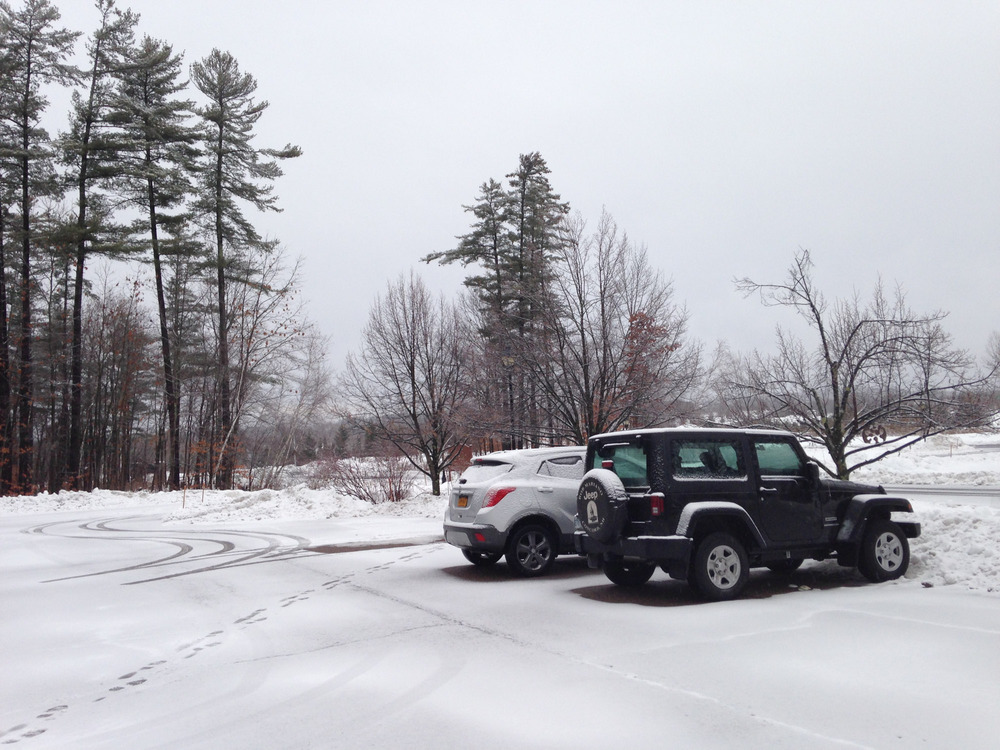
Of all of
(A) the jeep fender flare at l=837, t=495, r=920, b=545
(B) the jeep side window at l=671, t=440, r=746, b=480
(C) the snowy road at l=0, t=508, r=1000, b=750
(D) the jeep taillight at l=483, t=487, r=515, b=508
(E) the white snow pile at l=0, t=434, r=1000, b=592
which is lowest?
(C) the snowy road at l=0, t=508, r=1000, b=750

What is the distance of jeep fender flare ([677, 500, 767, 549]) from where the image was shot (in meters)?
7.68

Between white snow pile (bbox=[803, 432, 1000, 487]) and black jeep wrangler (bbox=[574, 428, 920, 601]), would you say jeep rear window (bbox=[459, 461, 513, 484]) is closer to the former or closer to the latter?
black jeep wrangler (bbox=[574, 428, 920, 601])

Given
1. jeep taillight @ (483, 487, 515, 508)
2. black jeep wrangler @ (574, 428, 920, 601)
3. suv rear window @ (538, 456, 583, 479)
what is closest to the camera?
black jeep wrangler @ (574, 428, 920, 601)

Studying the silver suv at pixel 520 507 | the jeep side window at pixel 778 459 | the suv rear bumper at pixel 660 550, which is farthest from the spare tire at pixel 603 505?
the jeep side window at pixel 778 459

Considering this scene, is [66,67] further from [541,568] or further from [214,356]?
[541,568]

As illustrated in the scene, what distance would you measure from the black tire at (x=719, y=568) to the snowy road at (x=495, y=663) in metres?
0.29

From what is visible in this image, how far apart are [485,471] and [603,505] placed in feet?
9.16

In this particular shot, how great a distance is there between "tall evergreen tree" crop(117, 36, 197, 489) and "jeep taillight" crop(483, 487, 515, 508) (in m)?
29.3

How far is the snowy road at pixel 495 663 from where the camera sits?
429cm

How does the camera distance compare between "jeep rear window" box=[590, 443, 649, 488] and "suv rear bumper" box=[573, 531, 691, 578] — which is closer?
"suv rear bumper" box=[573, 531, 691, 578]

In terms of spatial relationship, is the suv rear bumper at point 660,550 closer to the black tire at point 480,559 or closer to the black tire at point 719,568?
the black tire at point 719,568

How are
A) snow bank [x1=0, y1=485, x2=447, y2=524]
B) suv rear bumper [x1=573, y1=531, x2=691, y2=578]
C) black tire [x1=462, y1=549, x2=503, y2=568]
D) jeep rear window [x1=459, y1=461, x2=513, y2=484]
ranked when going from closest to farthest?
suv rear bumper [x1=573, y1=531, x2=691, y2=578] < jeep rear window [x1=459, y1=461, x2=513, y2=484] < black tire [x1=462, y1=549, x2=503, y2=568] < snow bank [x1=0, y1=485, x2=447, y2=524]

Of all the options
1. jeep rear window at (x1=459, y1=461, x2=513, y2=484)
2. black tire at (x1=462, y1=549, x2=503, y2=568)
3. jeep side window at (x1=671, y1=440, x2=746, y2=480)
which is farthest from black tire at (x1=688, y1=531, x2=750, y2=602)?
black tire at (x1=462, y1=549, x2=503, y2=568)

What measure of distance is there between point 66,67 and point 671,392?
103 ft
